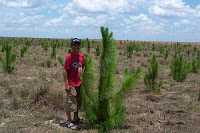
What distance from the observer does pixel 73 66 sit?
16.2 ft

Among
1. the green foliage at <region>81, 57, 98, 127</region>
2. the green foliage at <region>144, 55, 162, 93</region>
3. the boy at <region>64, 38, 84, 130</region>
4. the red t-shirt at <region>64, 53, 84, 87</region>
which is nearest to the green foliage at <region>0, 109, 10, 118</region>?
the boy at <region>64, 38, 84, 130</region>

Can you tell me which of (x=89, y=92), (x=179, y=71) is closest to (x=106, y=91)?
(x=89, y=92)

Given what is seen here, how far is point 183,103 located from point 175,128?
200 cm

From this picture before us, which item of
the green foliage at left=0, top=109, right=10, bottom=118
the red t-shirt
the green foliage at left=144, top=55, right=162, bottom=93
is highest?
the red t-shirt

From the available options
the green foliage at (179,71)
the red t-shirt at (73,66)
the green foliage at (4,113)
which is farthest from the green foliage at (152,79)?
the green foliage at (4,113)

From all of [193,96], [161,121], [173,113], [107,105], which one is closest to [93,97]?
[107,105]

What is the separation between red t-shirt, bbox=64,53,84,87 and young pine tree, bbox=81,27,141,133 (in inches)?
9.2

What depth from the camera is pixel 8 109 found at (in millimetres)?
6008

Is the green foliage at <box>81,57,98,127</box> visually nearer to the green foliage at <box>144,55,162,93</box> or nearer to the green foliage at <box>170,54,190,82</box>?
the green foliage at <box>144,55,162,93</box>

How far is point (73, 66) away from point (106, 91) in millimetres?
805

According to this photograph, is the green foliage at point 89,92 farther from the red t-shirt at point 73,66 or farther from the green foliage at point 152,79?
the green foliage at point 152,79

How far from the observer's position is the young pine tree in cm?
452

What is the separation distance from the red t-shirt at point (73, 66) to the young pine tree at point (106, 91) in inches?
9.2

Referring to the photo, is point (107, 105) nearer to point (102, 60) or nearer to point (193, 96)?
point (102, 60)
